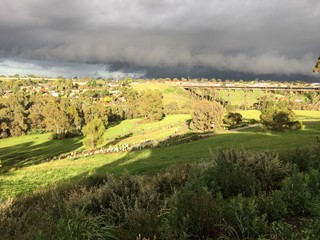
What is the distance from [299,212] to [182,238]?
301 cm

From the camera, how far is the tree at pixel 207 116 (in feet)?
211

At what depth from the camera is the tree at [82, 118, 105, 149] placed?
61.7 m

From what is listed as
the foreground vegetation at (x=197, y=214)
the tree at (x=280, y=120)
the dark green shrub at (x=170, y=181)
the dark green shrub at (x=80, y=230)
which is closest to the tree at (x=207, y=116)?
the tree at (x=280, y=120)

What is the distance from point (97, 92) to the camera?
18962 cm

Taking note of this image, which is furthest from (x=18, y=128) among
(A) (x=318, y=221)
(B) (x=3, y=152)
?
(A) (x=318, y=221)

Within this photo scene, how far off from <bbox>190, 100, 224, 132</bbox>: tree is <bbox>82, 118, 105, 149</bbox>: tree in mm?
21698

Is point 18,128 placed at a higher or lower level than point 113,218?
lower

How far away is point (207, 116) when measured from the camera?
65125mm

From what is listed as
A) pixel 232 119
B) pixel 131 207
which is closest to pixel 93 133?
pixel 232 119

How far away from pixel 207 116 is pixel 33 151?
41.7 meters

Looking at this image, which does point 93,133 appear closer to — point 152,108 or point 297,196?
point 152,108

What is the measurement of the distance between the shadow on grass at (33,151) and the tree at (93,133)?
299 inches

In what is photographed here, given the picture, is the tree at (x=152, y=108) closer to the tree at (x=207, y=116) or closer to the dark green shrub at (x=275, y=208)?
the tree at (x=207, y=116)

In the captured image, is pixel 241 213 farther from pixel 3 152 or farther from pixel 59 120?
pixel 59 120
